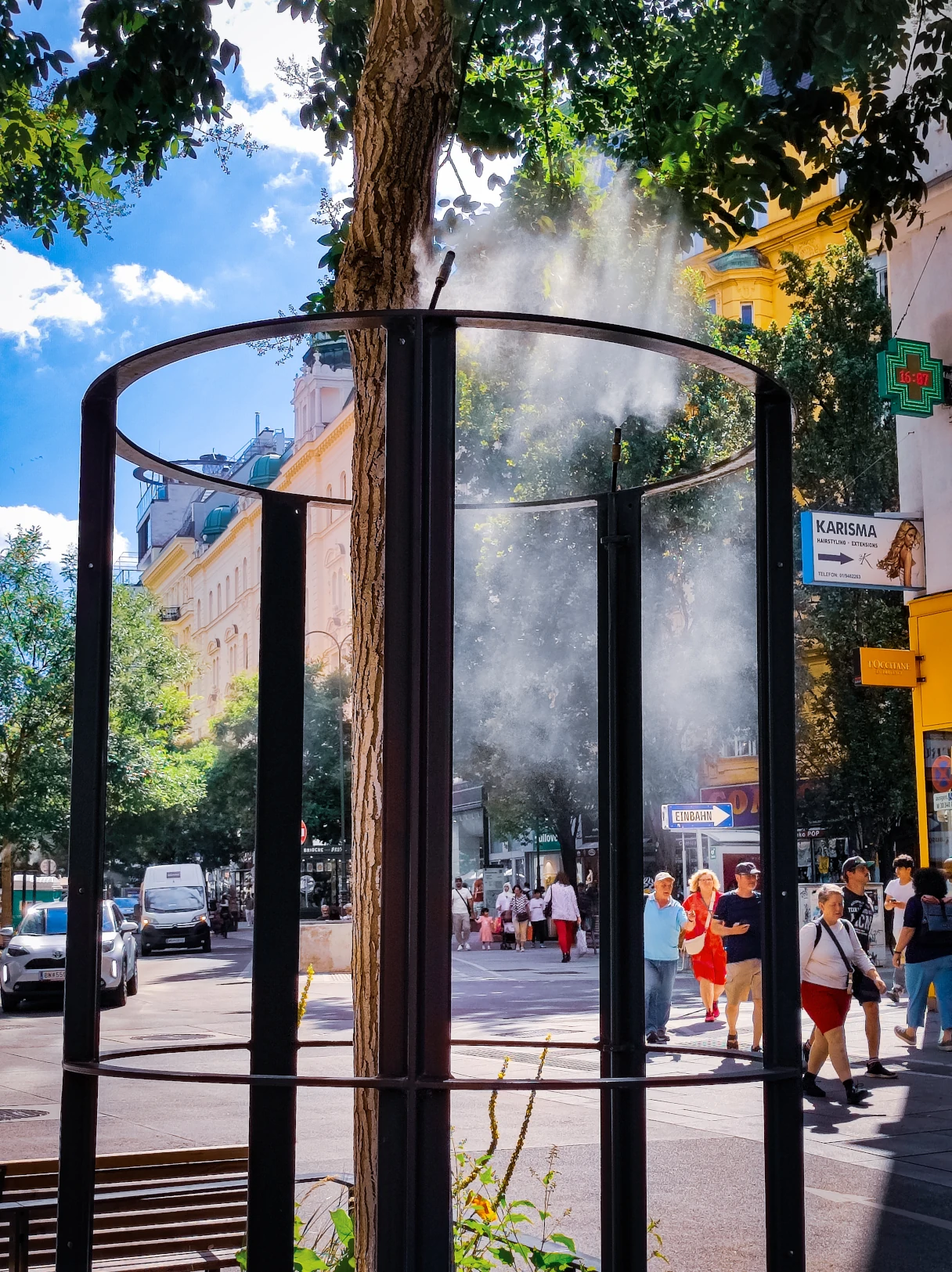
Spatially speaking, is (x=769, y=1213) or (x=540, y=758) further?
(x=540, y=758)

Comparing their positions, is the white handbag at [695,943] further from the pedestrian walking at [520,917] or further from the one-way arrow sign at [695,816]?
the pedestrian walking at [520,917]

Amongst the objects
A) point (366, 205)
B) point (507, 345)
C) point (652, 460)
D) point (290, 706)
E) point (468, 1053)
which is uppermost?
point (652, 460)

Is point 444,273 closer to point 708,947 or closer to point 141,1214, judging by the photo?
point 141,1214

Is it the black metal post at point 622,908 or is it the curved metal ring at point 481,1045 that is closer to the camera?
the curved metal ring at point 481,1045

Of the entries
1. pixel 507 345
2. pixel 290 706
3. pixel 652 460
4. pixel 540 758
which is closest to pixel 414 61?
pixel 290 706

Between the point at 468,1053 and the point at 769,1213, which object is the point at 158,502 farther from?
the point at 769,1213

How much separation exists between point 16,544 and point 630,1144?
34458 millimetres

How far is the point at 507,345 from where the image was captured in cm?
921

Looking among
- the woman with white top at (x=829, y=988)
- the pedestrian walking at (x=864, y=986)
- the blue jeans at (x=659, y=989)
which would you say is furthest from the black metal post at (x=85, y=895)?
the blue jeans at (x=659, y=989)

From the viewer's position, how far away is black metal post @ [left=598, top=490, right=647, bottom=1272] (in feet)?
11.9

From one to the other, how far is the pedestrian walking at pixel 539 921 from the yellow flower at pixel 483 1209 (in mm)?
32250

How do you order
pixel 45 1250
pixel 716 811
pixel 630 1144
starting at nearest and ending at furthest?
1. pixel 630 1144
2. pixel 45 1250
3. pixel 716 811

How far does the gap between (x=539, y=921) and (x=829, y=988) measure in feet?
89.4

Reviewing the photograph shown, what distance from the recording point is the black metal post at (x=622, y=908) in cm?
362
